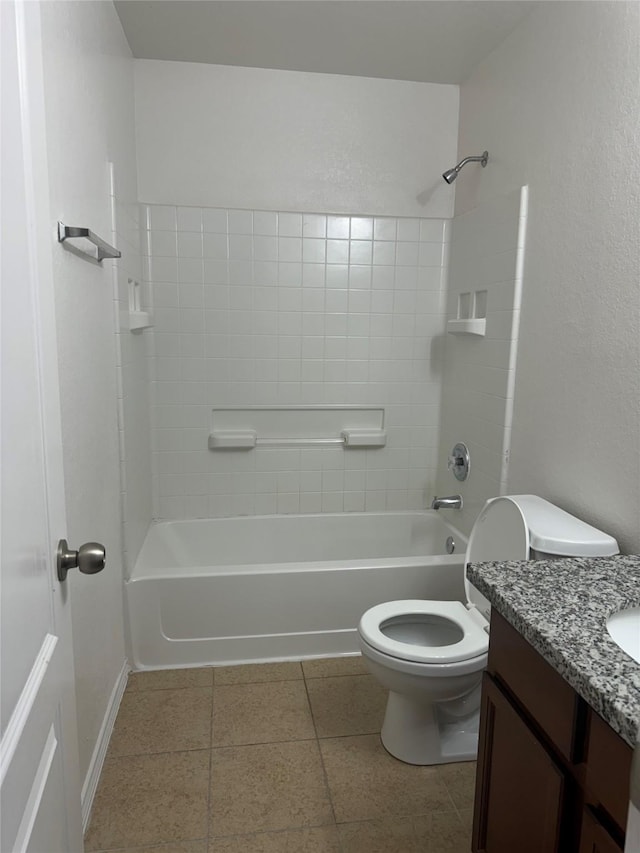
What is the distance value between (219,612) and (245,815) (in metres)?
0.83

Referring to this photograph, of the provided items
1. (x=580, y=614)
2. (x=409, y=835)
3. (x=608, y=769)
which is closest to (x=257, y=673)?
(x=409, y=835)

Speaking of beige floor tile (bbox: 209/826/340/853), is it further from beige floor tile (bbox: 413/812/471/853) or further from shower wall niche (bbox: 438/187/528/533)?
shower wall niche (bbox: 438/187/528/533)

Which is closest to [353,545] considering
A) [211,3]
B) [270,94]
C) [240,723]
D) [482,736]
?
[240,723]

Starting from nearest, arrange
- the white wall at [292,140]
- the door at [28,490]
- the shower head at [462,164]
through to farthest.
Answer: the door at [28,490] < the shower head at [462,164] < the white wall at [292,140]

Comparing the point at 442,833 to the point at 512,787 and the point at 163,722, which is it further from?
the point at 163,722

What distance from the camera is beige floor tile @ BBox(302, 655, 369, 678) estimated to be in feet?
7.91

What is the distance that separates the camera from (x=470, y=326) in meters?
2.56

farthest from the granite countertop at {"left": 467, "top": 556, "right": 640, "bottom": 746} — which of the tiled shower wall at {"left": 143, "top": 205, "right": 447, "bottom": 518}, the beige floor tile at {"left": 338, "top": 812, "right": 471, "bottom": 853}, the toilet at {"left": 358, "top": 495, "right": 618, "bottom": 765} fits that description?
the tiled shower wall at {"left": 143, "top": 205, "right": 447, "bottom": 518}

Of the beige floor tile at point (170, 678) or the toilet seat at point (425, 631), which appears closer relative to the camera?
the toilet seat at point (425, 631)

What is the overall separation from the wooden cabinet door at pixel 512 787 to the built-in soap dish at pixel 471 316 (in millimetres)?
1571

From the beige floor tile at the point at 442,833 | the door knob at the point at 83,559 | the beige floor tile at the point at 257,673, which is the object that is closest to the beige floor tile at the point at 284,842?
the beige floor tile at the point at 442,833

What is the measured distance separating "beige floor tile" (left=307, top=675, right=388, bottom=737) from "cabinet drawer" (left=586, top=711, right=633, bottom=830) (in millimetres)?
1265

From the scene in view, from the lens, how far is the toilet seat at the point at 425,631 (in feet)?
5.79

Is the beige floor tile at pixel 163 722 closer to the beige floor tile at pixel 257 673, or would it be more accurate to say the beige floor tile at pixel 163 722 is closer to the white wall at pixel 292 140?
the beige floor tile at pixel 257 673
